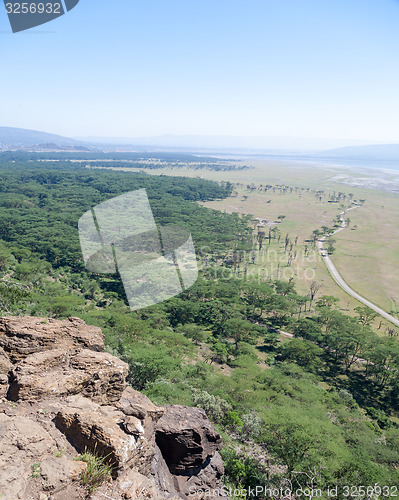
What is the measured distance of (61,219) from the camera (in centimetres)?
7106

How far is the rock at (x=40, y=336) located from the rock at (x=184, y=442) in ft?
11.8

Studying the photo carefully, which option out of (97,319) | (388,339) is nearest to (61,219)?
(97,319)

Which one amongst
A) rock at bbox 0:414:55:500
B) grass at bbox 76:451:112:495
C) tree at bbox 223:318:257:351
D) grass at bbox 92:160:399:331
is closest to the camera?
rock at bbox 0:414:55:500

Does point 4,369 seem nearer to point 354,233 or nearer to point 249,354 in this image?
point 249,354

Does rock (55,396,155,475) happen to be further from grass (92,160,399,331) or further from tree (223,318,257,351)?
grass (92,160,399,331)

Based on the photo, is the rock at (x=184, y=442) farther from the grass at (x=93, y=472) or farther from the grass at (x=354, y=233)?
the grass at (x=354, y=233)

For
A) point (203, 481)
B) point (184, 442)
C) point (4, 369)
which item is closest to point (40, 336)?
point (4, 369)

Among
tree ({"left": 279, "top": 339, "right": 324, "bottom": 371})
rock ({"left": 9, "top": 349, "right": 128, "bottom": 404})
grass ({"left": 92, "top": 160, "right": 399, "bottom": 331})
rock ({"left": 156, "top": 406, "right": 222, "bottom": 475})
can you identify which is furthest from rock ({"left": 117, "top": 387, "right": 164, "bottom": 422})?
grass ({"left": 92, "top": 160, "right": 399, "bottom": 331})

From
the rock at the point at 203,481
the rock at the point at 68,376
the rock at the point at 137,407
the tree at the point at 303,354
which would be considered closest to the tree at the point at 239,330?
the tree at the point at 303,354


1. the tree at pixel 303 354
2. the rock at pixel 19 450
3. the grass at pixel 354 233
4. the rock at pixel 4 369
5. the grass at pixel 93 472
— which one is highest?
the rock at pixel 4 369

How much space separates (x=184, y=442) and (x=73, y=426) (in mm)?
4773

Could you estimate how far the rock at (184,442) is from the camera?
9320 millimetres

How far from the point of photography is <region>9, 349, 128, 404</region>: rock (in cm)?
650

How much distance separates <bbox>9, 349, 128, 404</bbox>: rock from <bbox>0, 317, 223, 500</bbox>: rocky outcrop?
2 centimetres
